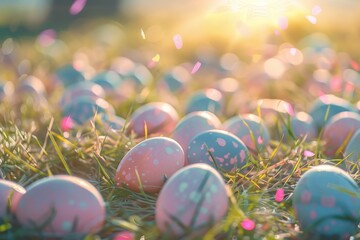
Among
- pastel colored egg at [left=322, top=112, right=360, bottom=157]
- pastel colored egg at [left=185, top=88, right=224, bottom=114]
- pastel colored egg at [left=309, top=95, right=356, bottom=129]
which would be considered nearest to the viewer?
pastel colored egg at [left=322, top=112, right=360, bottom=157]

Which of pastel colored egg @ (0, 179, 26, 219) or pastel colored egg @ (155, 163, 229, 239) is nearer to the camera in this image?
pastel colored egg @ (155, 163, 229, 239)

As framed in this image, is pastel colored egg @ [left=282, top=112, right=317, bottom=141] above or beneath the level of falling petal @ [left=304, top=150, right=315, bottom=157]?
beneath

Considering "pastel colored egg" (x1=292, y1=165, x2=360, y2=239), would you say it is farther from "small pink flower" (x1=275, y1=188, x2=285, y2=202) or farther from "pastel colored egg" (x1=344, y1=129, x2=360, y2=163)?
"pastel colored egg" (x1=344, y1=129, x2=360, y2=163)

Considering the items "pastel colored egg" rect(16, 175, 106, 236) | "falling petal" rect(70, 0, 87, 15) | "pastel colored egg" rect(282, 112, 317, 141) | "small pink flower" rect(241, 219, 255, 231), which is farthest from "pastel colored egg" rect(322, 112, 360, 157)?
"falling petal" rect(70, 0, 87, 15)

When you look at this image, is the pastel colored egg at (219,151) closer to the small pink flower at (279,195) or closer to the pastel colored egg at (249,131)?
the small pink flower at (279,195)

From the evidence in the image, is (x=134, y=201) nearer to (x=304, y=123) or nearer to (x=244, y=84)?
(x=304, y=123)

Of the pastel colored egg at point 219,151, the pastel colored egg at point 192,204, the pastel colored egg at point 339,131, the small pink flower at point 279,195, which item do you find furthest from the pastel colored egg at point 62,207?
the pastel colored egg at point 339,131

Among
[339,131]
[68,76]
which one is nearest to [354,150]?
[339,131]

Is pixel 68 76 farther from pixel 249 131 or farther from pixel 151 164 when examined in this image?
pixel 151 164
